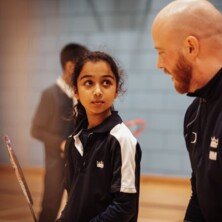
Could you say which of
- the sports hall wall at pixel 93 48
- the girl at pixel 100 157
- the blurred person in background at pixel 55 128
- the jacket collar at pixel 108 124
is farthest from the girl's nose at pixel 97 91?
the sports hall wall at pixel 93 48

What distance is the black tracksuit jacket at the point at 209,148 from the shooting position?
4.12 feet

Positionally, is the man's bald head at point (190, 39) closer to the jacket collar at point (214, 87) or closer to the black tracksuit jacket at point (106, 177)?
the jacket collar at point (214, 87)

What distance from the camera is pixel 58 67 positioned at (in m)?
5.60

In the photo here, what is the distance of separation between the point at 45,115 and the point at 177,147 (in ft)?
8.62

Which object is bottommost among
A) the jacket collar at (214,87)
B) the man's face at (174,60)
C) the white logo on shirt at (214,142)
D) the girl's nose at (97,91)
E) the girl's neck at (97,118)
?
the white logo on shirt at (214,142)

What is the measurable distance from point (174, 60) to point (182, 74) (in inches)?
2.2

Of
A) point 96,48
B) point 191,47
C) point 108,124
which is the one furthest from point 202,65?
point 96,48

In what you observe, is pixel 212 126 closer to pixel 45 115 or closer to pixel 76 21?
pixel 45 115

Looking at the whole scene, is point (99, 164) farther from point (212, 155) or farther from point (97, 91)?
point (212, 155)

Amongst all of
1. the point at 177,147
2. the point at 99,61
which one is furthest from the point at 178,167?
the point at 99,61

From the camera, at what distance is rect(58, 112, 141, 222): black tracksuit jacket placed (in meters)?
1.45

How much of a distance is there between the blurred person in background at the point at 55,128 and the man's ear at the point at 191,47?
5.27 feet

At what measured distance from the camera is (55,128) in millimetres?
2936

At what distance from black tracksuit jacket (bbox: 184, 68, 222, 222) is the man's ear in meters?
0.10
